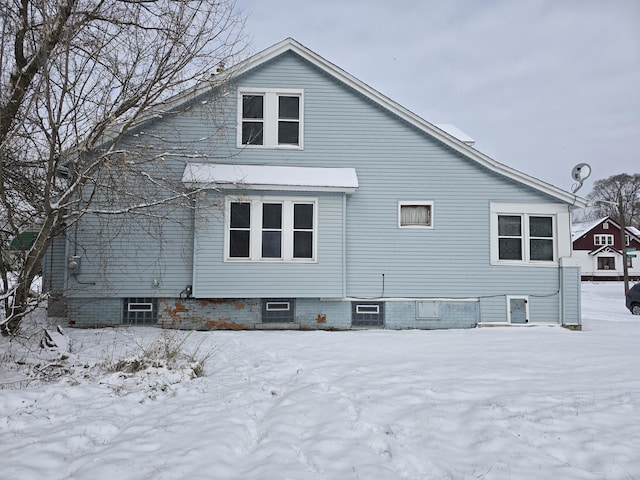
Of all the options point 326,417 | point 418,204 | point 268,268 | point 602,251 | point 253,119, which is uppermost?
point 253,119

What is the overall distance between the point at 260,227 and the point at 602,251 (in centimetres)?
4823

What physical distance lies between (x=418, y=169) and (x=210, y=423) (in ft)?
29.2

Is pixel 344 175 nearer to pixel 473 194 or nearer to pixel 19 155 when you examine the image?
pixel 473 194

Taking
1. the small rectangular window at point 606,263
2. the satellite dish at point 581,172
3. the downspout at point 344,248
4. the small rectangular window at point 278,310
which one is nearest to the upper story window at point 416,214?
the downspout at point 344,248

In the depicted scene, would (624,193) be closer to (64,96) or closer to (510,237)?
(510,237)

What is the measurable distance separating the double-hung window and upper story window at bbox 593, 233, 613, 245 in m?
42.9

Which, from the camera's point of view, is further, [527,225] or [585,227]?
[585,227]

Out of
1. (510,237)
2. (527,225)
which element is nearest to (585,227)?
(527,225)

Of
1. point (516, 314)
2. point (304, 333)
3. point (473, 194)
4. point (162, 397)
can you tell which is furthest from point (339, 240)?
point (162, 397)

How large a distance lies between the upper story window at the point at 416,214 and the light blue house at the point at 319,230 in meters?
0.05

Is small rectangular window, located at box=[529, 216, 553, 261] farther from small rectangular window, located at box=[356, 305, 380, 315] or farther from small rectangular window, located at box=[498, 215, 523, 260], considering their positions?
small rectangular window, located at box=[356, 305, 380, 315]

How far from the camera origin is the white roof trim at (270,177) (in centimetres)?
995

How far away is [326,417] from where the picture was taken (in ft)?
14.3

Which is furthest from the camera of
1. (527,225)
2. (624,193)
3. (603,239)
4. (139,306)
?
(624,193)
